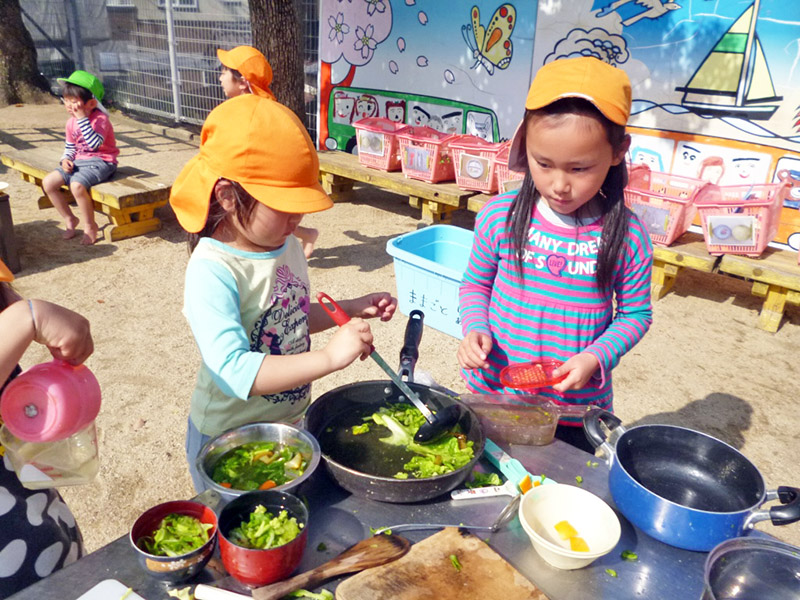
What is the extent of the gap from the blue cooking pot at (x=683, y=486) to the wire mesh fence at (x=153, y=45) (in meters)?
8.39

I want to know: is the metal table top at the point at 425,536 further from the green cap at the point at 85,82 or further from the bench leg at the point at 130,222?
the green cap at the point at 85,82

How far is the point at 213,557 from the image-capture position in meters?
1.23

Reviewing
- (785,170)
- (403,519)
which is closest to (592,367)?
(403,519)

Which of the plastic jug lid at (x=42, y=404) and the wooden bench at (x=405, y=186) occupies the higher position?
the plastic jug lid at (x=42, y=404)

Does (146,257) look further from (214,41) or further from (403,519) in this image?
(214,41)

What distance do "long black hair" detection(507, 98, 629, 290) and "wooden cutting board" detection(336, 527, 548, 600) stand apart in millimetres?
1038

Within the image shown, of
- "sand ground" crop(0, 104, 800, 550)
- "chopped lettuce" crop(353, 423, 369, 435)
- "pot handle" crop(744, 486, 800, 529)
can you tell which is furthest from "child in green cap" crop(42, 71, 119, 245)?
"pot handle" crop(744, 486, 800, 529)

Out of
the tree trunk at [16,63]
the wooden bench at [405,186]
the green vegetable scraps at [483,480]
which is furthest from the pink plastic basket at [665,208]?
the tree trunk at [16,63]

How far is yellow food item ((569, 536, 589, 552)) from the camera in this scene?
4.34ft

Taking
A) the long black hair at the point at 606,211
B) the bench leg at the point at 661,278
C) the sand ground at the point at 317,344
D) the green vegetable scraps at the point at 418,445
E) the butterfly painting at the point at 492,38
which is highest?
the butterfly painting at the point at 492,38

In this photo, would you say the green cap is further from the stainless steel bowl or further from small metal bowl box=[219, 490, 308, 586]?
small metal bowl box=[219, 490, 308, 586]

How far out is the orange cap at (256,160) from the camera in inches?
57.4

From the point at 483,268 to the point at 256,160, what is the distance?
99 cm

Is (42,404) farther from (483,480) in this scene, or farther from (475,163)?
(475,163)
